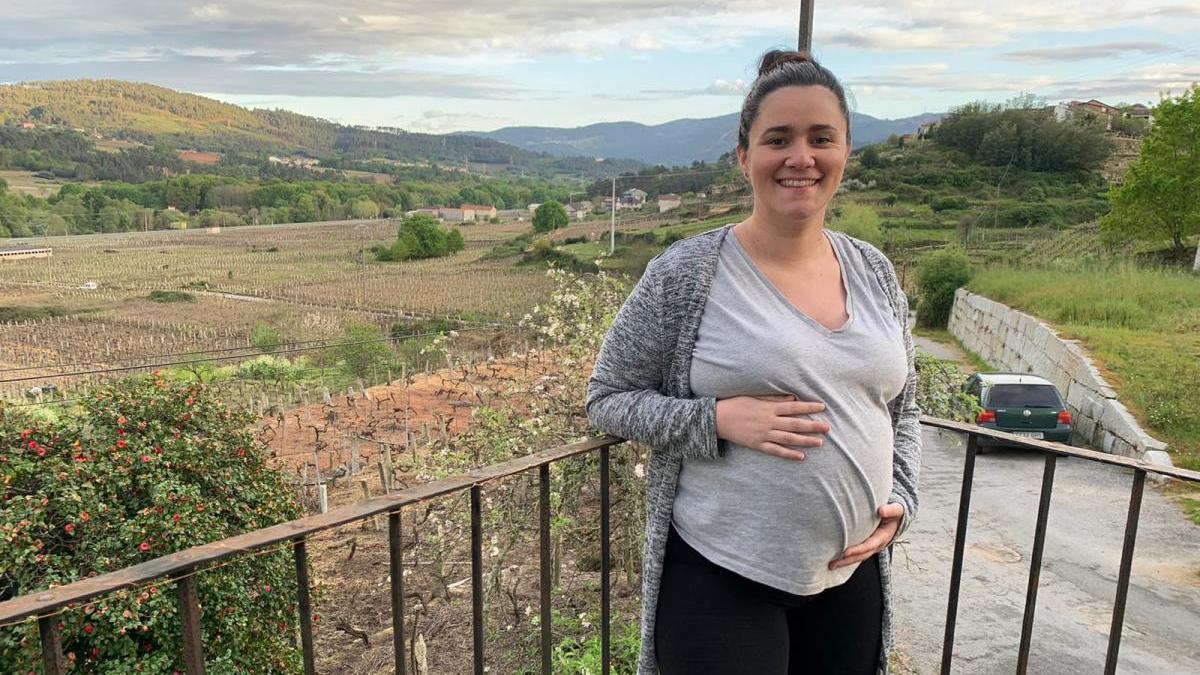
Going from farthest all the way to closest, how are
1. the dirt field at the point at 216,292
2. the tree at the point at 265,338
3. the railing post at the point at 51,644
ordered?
the dirt field at the point at 216,292 → the tree at the point at 265,338 → the railing post at the point at 51,644

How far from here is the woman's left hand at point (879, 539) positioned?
1.24m

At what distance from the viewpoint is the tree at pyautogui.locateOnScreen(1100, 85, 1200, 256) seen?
808 inches

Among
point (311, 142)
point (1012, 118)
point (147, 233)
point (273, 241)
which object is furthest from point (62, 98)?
point (1012, 118)

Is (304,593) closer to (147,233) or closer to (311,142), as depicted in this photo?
(147,233)

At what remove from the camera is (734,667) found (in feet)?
3.88

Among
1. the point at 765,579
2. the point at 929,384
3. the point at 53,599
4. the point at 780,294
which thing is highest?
the point at 780,294

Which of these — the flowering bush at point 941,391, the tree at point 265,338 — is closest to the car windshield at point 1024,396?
the flowering bush at point 941,391

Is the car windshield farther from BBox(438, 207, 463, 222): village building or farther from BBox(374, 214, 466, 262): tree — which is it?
BBox(438, 207, 463, 222): village building

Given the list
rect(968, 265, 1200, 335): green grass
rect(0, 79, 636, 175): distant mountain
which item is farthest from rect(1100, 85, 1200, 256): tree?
rect(0, 79, 636, 175): distant mountain

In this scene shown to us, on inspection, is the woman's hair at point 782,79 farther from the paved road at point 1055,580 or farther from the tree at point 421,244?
the tree at point 421,244

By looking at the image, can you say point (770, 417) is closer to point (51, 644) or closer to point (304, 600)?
point (304, 600)

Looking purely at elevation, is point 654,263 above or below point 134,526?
above

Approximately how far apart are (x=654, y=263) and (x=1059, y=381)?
13.8 m

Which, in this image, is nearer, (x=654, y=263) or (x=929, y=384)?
(x=654, y=263)
